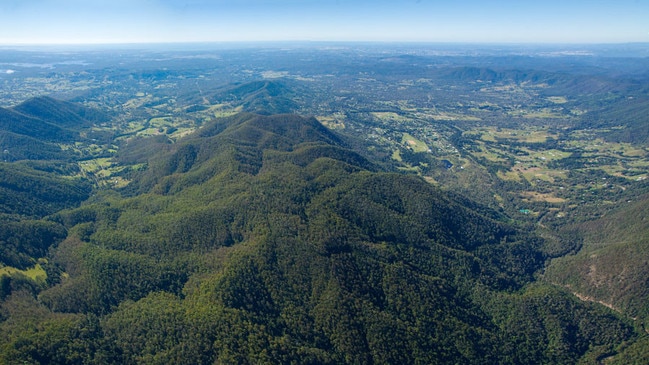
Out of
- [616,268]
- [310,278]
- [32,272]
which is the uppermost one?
[310,278]

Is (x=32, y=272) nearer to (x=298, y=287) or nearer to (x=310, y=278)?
(x=298, y=287)

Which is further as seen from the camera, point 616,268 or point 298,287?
point 616,268

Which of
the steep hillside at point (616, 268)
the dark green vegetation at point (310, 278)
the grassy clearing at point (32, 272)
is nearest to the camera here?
the dark green vegetation at point (310, 278)

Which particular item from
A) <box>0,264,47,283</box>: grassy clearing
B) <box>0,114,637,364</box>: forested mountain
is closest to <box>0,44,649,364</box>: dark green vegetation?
<box>0,114,637,364</box>: forested mountain

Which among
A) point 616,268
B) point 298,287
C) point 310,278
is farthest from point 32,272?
point 616,268

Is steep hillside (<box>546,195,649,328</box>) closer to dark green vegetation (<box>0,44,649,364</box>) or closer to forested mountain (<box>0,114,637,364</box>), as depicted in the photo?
dark green vegetation (<box>0,44,649,364</box>)

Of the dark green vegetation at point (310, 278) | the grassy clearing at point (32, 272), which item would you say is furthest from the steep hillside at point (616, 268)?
the grassy clearing at point (32, 272)

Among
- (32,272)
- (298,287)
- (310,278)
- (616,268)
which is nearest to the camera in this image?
(298,287)

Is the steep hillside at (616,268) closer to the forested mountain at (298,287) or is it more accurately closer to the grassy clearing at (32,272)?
the forested mountain at (298,287)
